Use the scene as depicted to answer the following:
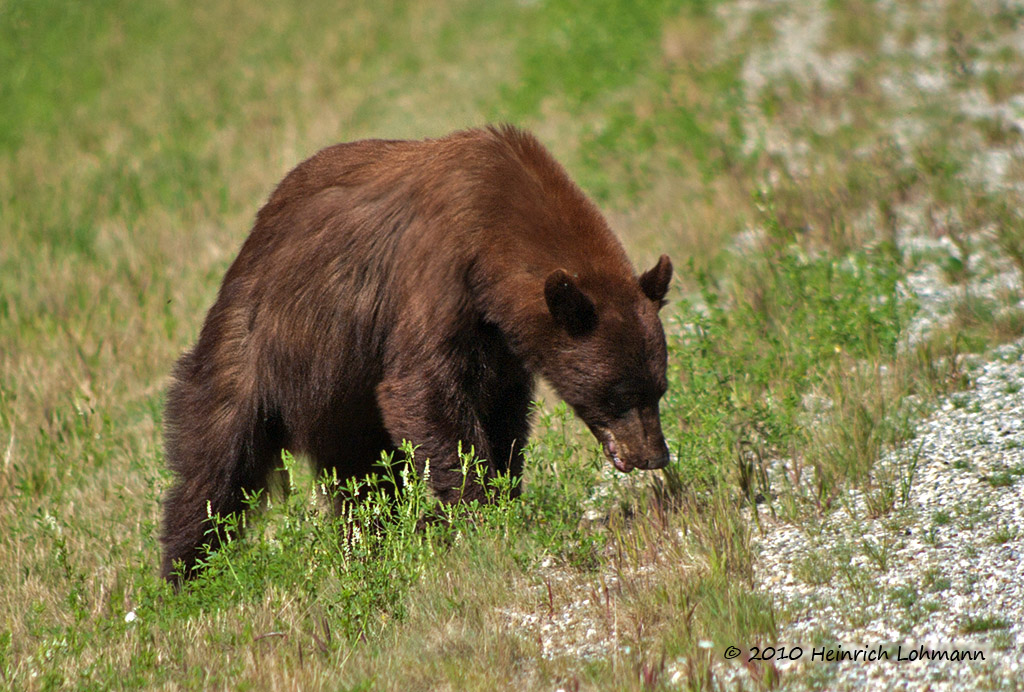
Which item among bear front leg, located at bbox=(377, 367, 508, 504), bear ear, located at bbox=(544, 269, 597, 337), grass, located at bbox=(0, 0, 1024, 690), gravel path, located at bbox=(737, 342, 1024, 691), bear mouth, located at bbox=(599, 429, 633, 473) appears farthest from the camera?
bear mouth, located at bbox=(599, 429, 633, 473)

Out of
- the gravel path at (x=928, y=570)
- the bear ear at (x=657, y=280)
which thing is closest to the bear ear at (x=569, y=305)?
the bear ear at (x=657, y=280)

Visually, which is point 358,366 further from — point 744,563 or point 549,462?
point 744,563

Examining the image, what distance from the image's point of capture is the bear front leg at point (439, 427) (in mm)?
4887

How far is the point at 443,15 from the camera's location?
730 inches

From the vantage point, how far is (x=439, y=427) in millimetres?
4922

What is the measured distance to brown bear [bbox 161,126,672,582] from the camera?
4906mm

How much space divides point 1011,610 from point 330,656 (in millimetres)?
2382

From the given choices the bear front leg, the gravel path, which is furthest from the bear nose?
the bear front leg

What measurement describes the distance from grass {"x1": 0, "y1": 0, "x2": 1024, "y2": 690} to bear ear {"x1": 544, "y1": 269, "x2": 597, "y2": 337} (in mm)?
562

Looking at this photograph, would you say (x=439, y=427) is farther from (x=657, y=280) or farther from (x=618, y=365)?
(x=657, y=280)

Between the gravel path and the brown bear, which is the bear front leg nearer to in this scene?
the brown bear

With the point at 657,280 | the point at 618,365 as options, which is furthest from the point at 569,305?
the point at 657,280

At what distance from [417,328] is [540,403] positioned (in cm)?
63

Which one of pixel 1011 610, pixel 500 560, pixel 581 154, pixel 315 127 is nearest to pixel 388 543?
pixel 500 560
